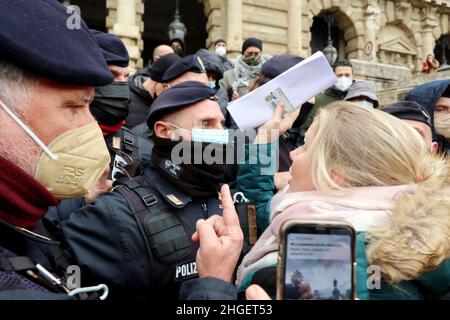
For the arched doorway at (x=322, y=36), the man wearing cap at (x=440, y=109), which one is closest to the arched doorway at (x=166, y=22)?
the arched doorway at (x=322, y=36)

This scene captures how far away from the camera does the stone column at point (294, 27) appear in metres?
14.7

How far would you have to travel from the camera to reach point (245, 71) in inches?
289

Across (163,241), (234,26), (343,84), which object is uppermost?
(234,26)

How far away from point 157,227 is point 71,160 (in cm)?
56

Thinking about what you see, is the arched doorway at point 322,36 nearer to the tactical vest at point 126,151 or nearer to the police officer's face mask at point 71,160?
the tactical vest at point 126,151

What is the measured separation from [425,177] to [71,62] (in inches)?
47.4

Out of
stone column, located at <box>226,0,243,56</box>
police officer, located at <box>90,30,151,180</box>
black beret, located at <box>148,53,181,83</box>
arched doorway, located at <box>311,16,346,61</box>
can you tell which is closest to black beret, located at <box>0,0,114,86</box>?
police officer, located at <box>90,30,151,180</box>

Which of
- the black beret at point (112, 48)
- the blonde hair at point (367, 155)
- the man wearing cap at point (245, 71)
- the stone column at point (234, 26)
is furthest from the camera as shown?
the stone column at point (234, 26)

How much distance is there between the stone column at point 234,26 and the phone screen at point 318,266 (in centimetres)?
1273

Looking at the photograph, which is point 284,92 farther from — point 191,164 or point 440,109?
point 440,109

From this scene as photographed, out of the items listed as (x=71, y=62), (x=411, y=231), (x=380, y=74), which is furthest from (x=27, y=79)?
(x=380, y=74)

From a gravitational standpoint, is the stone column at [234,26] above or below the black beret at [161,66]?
above

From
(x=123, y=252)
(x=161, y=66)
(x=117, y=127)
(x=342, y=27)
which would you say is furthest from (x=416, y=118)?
(x=342, y=27)
